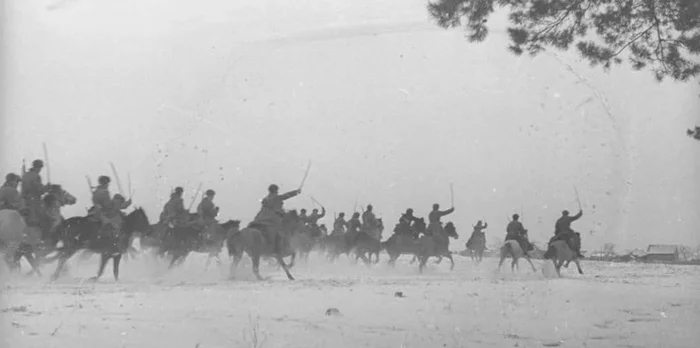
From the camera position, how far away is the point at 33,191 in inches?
265

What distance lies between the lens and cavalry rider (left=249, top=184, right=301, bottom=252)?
22.6 feet

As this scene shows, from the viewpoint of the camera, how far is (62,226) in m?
7.18

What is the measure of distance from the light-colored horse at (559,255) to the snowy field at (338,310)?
1.77ft

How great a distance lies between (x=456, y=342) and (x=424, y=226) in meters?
2.15

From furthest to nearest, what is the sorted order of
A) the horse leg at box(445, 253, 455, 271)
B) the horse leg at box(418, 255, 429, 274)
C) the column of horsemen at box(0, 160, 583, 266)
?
Answer: the horse leg at box(418, 255, 429, 274)
the horse leg at box(445, 253, 455, 271)
the column of horsemen at box(0, 160, 583, 266)

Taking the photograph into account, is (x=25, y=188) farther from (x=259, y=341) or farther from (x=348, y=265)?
(x=348, y=265)

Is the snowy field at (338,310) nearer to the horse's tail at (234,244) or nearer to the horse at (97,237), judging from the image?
the horse at (97,237)

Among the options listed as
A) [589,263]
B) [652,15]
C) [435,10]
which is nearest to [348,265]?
[589,263]

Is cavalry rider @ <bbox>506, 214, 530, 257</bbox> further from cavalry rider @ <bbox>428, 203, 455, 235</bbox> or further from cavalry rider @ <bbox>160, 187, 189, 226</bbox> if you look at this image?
cavalry rider @ <bbox>160, 187, 189, 226</bbox>

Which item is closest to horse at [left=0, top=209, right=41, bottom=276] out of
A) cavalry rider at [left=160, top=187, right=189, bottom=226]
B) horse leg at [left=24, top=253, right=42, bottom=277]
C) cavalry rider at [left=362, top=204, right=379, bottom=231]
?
horse leg at [left=24, top=253, right=42, bottom=277]

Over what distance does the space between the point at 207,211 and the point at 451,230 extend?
228 centimetres

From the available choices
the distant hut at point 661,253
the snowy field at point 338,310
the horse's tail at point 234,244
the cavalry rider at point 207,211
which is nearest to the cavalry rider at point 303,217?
the snowy field at point 338,310

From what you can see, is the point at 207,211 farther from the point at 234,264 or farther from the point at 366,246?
the point at 366,246

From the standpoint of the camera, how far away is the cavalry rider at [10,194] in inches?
257
